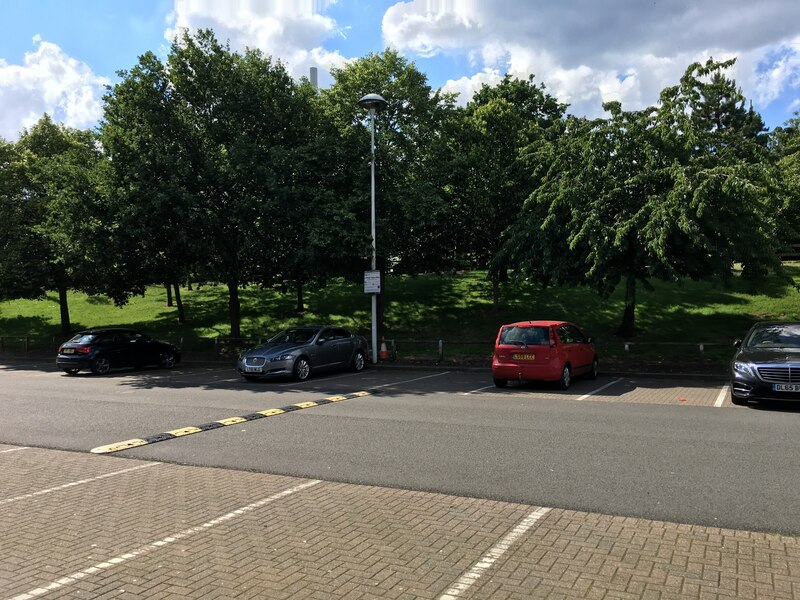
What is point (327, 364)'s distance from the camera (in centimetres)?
1694

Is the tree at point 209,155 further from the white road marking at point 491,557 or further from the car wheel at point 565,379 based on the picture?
the white road marking at point 491,557

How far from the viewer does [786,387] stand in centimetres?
1032

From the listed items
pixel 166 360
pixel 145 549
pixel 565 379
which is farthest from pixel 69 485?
pixel 166 360

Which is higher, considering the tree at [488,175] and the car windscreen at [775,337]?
the tree at [488,175]

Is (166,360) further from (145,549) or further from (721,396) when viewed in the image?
(145,549)

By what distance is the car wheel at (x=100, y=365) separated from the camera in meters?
19.3

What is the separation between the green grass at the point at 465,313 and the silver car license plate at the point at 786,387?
806 centimetres

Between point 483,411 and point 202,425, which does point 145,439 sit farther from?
point 483,411

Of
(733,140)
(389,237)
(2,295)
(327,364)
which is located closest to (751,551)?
(327,364)

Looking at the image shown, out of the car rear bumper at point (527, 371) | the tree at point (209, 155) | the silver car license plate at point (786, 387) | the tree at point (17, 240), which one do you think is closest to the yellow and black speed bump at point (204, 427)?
the car rear bumper at point (527, 371)

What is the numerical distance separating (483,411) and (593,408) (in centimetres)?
211

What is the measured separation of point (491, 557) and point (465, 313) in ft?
76.5

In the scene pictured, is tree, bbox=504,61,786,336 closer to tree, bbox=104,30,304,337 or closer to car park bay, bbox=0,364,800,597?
car park bay, bbox=0,364,800,597

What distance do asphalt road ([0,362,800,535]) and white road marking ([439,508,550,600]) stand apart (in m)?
0.51
